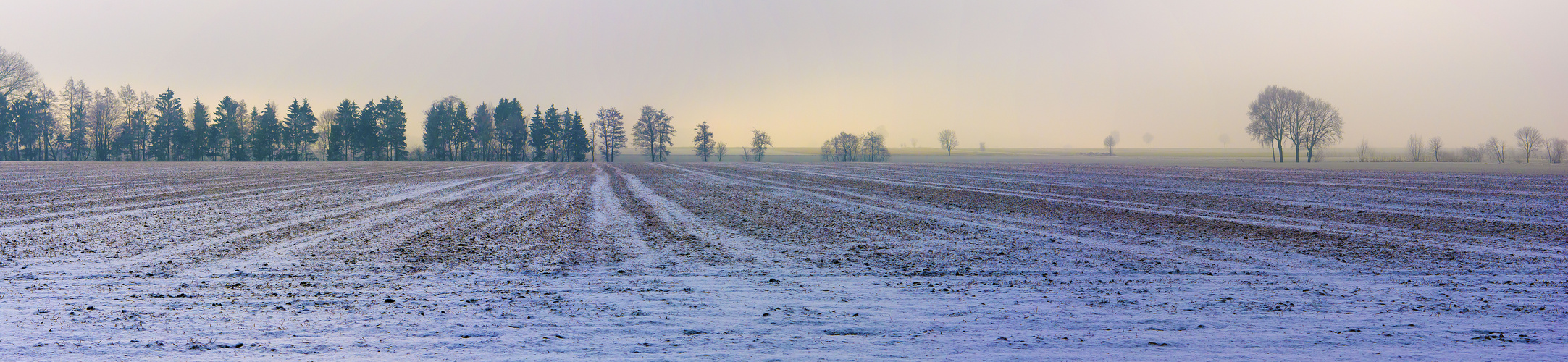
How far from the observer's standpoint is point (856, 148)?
11231 cm

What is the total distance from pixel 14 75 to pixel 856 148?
90642 mm

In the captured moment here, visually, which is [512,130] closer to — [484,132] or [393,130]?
[484,132]

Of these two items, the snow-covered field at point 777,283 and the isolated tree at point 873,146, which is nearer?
the snow-covered field at point 777,283

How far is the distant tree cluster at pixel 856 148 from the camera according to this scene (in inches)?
4422

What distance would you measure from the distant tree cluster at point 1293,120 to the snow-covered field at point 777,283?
67.2 metres

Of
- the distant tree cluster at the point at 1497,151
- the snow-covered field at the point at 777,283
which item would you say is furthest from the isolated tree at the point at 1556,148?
the snow-covered field at the point at 777,283

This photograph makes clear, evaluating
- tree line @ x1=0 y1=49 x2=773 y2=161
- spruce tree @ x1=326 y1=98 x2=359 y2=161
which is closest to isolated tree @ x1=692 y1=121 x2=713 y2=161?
tree line @ x1=0 y1=49 x2=773 y2=161

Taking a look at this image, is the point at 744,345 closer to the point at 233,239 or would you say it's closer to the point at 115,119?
the point at 233,239

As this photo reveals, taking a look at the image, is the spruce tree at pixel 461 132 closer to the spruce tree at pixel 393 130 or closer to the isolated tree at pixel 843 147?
the spruce tree at pixel 393 130

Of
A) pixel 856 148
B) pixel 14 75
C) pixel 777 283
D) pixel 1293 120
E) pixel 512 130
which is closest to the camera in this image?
pixel 777 283

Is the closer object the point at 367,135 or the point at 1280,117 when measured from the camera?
the point at 1280,117

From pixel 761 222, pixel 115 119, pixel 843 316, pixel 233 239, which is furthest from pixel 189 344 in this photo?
pixel 115 119

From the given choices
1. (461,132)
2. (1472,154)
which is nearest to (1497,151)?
(1472,154)

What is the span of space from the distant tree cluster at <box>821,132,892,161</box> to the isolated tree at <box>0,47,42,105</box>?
86286mm
